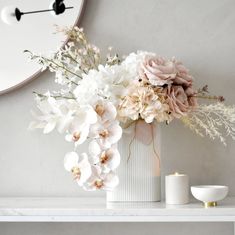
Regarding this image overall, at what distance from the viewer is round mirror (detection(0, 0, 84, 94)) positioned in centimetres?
136

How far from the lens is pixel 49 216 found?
1.09m

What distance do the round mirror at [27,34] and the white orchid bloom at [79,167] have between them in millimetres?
368

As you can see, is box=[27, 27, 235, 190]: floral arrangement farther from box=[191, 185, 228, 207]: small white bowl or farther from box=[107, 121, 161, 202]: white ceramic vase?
box=[191, 185, 228, 207]: small white bowl

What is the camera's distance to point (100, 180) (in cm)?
111

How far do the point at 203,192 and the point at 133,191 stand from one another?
19 centimetres

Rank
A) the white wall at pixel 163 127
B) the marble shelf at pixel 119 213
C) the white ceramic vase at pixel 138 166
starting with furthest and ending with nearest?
the white wall at pixel 163 127, the white ceramic vase at pixel 138 166, the marble shelf at pixel 119 213

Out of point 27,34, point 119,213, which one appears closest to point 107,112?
point 119,213

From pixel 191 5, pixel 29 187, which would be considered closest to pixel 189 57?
pixel 191 5

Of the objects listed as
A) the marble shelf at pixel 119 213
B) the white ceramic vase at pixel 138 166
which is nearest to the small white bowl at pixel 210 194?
the marble shelf at pixel 119 213

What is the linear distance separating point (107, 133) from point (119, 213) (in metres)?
0.20

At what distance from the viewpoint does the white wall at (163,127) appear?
4.42ft

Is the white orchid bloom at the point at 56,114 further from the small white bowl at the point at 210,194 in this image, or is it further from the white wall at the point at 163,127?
the small white bowl at the point at 210,194

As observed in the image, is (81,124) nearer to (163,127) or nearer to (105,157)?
(105,157)

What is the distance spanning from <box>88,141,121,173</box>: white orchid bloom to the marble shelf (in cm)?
10
